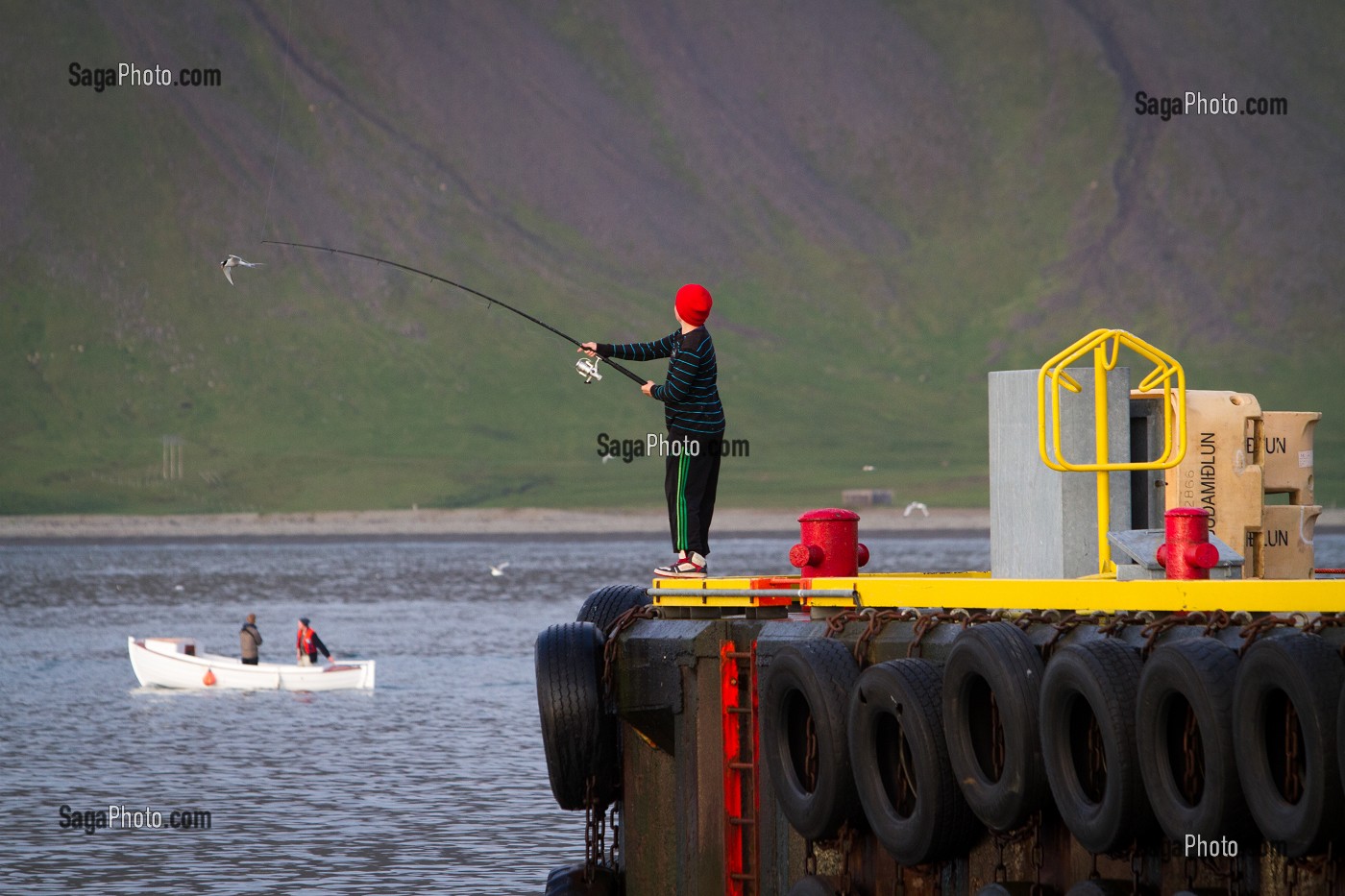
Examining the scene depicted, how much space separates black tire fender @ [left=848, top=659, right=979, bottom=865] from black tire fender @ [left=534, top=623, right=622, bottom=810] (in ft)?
8.95

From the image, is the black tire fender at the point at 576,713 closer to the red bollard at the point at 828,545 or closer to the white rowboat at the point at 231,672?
the red bollard at the point at 828,545

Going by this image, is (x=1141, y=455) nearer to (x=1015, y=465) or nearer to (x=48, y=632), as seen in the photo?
(x=1015, y=465)

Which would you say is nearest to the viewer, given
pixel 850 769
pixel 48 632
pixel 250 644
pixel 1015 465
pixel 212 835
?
pixel 850 769

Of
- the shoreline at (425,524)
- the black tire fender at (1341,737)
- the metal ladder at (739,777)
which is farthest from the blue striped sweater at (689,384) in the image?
the shoreline at (425,524)

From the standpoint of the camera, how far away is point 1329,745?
31.1ft

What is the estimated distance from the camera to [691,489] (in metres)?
14.8

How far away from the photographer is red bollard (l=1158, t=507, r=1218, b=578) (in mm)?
11883

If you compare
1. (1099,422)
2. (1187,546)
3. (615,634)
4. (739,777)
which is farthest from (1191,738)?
(615,634)

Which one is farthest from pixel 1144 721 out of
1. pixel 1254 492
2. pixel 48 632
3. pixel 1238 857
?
pixel 48 632

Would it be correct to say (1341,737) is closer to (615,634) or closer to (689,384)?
(615,634)

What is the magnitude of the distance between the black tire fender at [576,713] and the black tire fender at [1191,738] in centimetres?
498

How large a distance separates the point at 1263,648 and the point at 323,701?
1789 inches

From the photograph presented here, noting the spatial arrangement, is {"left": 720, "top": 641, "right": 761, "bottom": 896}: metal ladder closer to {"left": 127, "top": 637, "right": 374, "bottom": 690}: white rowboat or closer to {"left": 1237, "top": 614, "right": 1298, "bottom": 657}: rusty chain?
{"left": 1237, "top": 614, "right": 1298, "bottom": 657}: rusty chain

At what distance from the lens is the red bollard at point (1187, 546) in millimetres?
11883
